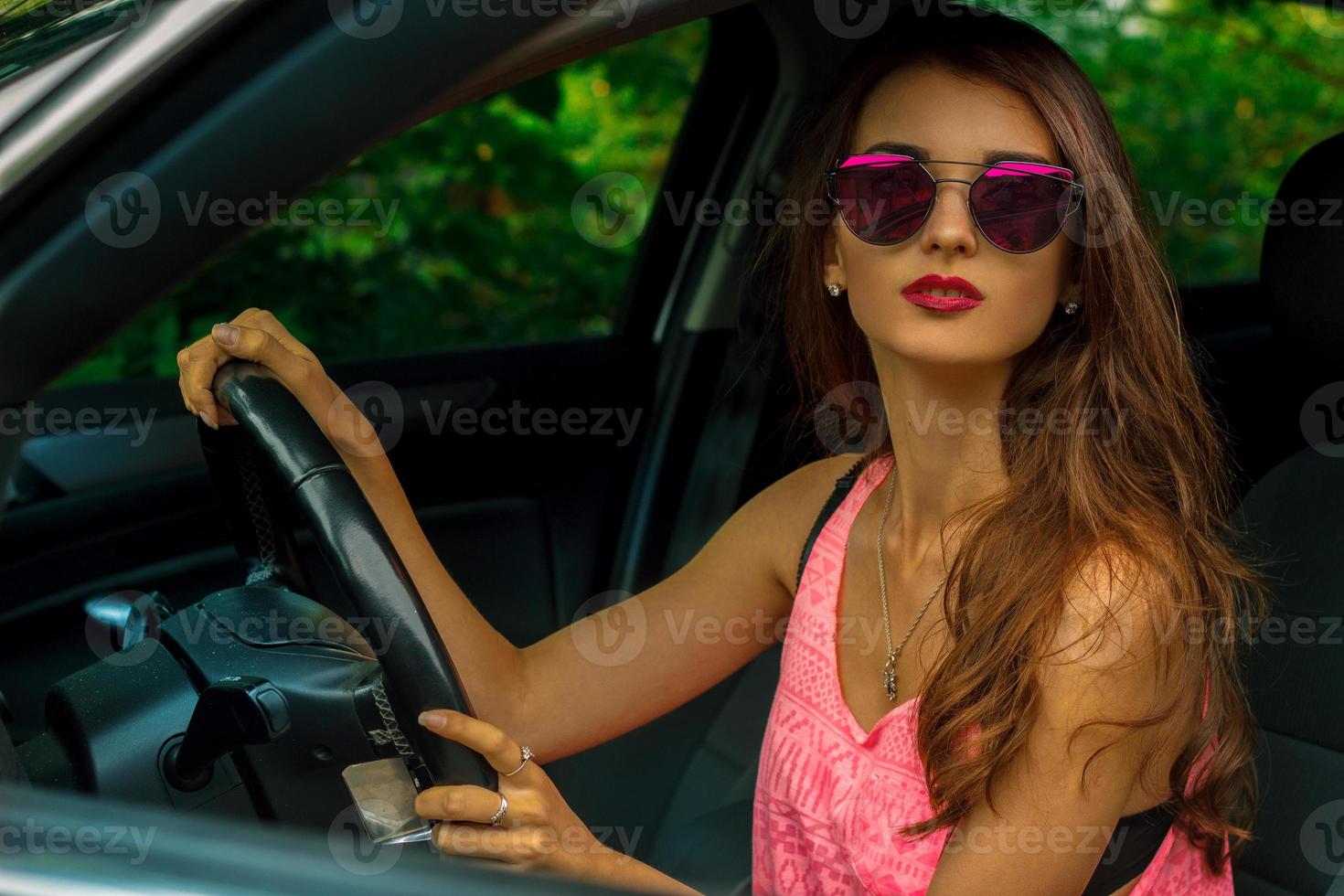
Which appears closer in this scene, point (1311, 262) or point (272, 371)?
point (272, 371)

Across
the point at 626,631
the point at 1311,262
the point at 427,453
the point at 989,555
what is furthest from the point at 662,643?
the point at 1311,262

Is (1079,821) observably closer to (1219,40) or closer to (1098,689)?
(1098,689)

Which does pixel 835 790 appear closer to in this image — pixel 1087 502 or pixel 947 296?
pixel 1087 502

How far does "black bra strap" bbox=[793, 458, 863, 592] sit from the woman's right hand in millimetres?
600

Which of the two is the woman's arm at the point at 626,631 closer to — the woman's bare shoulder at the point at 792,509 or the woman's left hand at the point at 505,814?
the woman's bare shoulder at the point at 792,509

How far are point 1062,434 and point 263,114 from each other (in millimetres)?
946

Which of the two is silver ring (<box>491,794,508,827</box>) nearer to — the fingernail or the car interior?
the car interior

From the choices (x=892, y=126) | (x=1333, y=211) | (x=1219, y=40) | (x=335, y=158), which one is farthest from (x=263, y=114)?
(x=1219, y=40)

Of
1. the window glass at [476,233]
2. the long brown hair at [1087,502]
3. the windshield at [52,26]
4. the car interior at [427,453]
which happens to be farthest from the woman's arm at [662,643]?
the window glass at [476,233]

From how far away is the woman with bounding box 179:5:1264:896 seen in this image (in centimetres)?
138

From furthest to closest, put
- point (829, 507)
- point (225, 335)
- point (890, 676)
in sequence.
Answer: point (829, 507) < point (890, 676) < point (225, 335)

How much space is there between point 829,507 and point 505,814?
2.62 ft

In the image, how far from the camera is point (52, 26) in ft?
3.48

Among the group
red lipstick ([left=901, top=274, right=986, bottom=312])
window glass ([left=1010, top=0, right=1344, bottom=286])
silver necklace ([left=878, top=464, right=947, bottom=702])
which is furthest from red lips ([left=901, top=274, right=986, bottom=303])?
window glass ([left=1010, top=0, right=1344, bottom=286])
